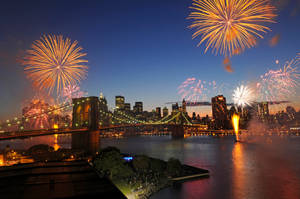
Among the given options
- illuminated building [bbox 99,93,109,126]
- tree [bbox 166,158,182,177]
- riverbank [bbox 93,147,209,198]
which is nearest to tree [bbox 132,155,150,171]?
riverbank [bbox 93,147,209,198]

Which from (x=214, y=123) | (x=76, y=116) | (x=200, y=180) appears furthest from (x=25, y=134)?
(x=214, y=123)

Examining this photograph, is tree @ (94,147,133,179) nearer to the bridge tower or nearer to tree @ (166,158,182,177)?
tree @ (166,158,182,177)

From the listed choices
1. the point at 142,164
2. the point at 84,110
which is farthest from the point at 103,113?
the point at 142,164

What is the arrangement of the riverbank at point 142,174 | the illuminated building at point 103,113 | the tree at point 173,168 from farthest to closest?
the illuminated building at point 103,113, the tree at point 173,168, the riverbank at point 142,174

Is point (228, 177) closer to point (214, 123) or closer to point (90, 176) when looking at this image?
point (90, 176)

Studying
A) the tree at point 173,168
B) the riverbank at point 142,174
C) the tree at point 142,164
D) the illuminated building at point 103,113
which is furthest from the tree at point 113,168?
the illuminated building at point 103,113

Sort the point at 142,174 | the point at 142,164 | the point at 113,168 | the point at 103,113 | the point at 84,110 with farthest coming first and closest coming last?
the point at 103,113 → the point at 84,110 → the point at 142,164 → the point at 142,174 → the point at 113,168

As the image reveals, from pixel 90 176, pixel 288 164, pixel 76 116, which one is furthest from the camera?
pixel 76 116

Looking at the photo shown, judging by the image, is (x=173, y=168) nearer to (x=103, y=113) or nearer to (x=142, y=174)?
(x=142, y=174)

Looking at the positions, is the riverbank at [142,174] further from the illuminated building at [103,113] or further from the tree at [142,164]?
the illuminated building at [103,113]
